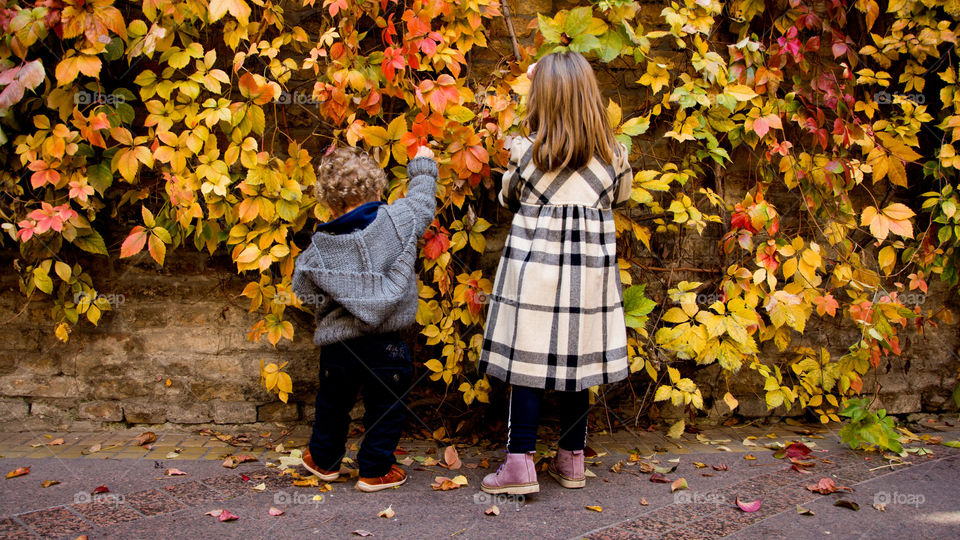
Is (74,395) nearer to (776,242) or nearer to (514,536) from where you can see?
(514,536)

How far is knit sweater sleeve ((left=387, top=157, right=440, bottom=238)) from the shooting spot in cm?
265

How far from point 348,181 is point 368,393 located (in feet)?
2.77

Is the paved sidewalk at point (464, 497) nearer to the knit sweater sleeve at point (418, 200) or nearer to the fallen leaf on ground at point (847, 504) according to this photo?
the fallen leaf on ground at point (847, 504)

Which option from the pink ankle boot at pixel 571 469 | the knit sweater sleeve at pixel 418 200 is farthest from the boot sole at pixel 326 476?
→ the knit sweater sleeve at pixel 418 200

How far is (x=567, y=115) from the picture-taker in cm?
252

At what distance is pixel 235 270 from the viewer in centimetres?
331

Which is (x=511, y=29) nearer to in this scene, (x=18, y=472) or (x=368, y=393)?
(x=368, y=393)

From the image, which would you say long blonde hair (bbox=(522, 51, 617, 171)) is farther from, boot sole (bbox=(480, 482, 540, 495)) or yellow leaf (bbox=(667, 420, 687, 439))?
yellow leaf (bbox=(667, 420, 687, 439))

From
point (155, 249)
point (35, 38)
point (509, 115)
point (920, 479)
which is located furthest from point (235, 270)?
point (920, 479)

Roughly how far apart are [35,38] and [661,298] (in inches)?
121

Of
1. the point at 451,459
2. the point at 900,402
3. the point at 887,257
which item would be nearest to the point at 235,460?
the point at 451,459

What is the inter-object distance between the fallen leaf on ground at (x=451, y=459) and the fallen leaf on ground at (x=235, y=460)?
85 centimetres

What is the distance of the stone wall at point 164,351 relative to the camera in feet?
10.8

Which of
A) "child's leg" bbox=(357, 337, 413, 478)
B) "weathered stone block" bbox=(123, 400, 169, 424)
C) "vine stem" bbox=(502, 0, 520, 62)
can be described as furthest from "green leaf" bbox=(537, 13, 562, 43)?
"weathered stone block" bbox=(123, 400, 169, 424)
